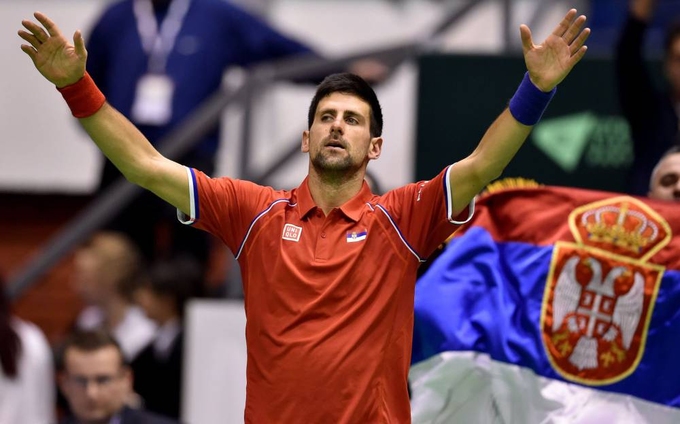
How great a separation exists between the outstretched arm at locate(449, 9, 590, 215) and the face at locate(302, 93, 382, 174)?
1.14 ft

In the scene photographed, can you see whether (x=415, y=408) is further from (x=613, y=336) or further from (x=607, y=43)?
(x=607, y=43)

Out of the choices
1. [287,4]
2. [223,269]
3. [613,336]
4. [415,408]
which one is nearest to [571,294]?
[613,336]

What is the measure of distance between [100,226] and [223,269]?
2004 millimetres

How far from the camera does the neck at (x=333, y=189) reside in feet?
16.2

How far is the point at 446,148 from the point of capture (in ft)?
25.2

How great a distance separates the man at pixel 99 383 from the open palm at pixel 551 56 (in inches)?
114

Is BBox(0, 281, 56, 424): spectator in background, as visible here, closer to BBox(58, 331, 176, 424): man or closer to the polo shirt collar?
BBox(58, 331, 176, 424): man

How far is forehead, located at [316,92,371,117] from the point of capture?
493 cm

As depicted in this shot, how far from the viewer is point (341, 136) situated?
4.86m

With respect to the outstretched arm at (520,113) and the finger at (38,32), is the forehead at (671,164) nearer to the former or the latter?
the outstretched arm at (520,113)

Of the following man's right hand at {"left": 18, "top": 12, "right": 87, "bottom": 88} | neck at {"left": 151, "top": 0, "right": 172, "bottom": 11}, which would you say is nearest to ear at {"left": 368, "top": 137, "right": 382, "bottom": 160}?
man's right hand at {"left": 18, "top": 12, "right": 87, "bottom": 88}

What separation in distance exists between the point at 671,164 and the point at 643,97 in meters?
1.06

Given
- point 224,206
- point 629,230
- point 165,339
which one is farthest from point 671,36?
point 165,339

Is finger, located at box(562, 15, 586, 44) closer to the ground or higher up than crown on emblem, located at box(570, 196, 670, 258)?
higher up
